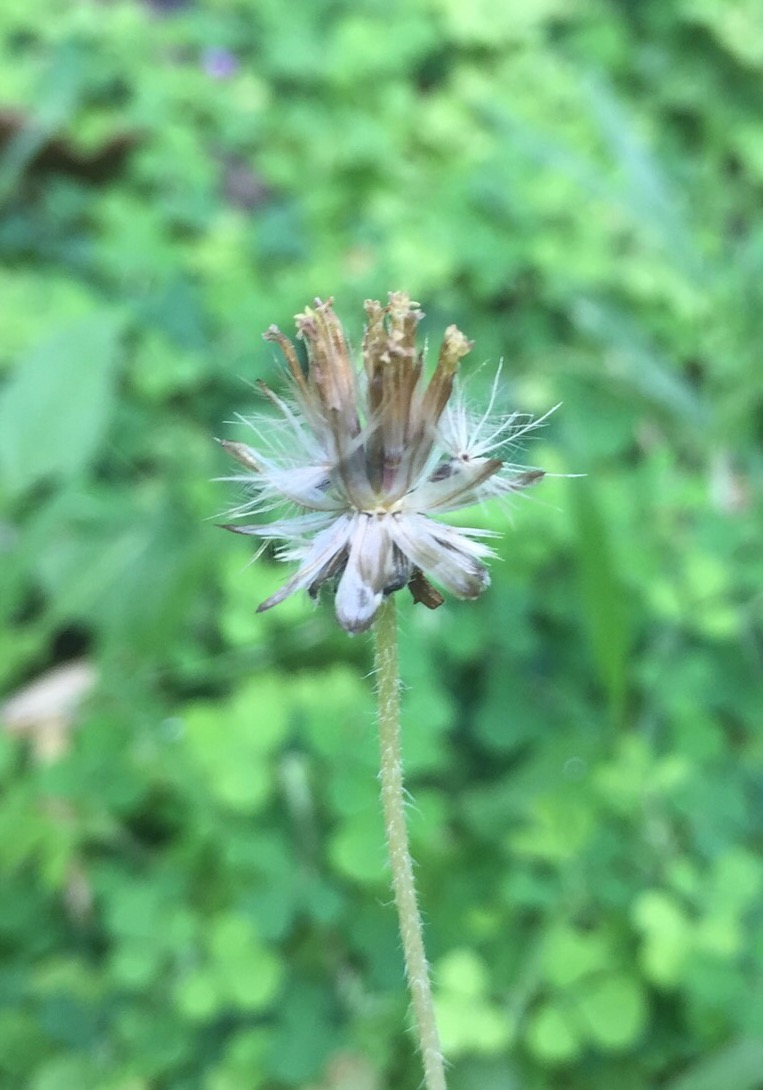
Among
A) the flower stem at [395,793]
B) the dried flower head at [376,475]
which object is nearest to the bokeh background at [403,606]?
the flower stem at [395,793]

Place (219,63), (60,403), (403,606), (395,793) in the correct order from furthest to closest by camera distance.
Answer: (219,63) < (60,403) < (403,606) < (395,793)

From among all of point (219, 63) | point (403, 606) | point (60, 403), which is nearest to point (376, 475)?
point (403, 606)

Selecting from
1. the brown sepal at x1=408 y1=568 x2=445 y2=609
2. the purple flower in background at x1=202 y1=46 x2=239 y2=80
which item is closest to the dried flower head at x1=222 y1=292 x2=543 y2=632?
the brown sepal at x1=408 y1=568 x2=445 y2=609

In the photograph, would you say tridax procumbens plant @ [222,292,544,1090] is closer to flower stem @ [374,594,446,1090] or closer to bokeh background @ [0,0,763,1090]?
flower stem @ [374,594,446,1090]

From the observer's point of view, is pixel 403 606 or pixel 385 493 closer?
pixel 385 493

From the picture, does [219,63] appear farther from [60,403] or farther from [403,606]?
[403,606]

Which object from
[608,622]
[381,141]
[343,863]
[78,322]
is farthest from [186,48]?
[343,863]

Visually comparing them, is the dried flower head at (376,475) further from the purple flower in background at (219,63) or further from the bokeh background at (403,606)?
the purple flower in background at (219,63)
